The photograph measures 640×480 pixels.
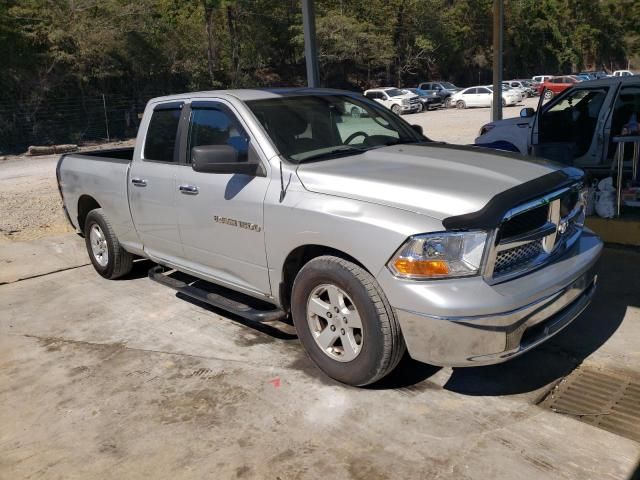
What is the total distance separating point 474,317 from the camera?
3061 millimetres

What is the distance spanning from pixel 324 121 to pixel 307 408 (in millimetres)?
2149

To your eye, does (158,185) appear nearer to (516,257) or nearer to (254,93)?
(254,93)

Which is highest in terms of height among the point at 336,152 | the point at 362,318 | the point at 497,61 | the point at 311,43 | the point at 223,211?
the point at 311,43

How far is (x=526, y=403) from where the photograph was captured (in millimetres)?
3482

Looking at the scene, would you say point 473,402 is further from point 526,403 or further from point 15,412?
point 15,412

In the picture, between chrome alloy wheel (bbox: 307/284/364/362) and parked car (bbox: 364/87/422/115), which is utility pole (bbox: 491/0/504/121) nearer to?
chrome alloy wheel (bbox: 307/284/364/362)

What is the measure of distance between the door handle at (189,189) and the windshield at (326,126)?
2.42 ft

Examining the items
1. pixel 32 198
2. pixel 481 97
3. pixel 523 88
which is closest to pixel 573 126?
pixel 32 198

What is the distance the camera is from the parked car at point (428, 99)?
3797 cm

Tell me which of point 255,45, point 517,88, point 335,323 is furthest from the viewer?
point 255,45

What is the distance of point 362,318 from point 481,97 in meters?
36.2

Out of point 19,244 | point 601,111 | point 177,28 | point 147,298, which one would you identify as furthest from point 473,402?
point 177,28

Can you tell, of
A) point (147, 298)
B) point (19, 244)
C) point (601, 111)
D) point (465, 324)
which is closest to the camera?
point (465, 324)

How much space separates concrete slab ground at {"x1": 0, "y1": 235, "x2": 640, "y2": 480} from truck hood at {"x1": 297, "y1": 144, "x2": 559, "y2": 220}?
3.93 feet
